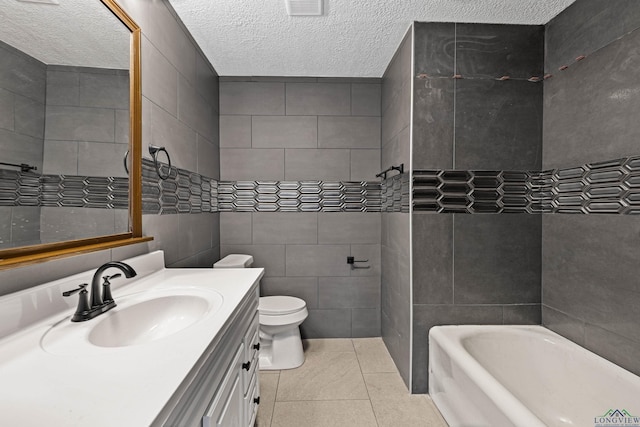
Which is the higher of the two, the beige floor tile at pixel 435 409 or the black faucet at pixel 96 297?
the black faucet at pixel 96 297

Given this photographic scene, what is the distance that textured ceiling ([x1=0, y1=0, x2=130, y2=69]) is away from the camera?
0.86 meters

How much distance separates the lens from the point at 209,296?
115 centimetres

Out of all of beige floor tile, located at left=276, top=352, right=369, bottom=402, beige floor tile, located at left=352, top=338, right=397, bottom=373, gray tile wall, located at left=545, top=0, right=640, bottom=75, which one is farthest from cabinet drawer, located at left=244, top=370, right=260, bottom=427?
gray tile wall, located at left=545, top=0, right=640, bottom=75

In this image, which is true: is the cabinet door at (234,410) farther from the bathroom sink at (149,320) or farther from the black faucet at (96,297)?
the black faucet at (96,297)

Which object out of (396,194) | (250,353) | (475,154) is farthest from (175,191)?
(475,154)

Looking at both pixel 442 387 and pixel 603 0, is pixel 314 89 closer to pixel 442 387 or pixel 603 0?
pixel 603 0

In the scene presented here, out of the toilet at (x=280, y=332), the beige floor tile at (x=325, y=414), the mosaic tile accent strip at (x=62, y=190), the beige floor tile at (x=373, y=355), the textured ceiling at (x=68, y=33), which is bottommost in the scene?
the beige floor tile at (x=325, y=414)

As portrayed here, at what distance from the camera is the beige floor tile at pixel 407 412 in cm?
166

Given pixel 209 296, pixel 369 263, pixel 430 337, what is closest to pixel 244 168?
pixel 369 263

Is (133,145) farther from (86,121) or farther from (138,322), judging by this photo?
(138,322)

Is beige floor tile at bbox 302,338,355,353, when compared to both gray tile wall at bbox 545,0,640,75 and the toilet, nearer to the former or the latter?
the toilet

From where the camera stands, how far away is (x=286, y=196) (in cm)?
265

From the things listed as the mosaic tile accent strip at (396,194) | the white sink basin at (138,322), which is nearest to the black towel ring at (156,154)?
the white sink basin at (138,322)

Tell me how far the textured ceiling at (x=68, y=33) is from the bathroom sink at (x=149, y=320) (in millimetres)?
895
